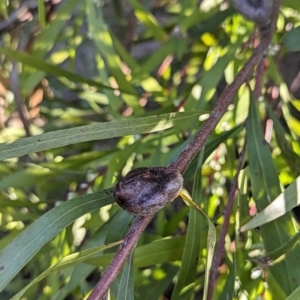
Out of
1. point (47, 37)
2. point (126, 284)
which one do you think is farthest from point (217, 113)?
point (47, 37)

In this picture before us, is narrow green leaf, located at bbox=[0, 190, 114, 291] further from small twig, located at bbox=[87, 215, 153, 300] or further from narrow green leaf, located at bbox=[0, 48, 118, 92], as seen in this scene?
narrow green leaf, located at bbox=[0, 48, 118, 92]

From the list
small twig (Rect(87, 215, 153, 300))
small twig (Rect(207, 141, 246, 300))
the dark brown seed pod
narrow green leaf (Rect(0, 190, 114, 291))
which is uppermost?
the dark brown seed pod

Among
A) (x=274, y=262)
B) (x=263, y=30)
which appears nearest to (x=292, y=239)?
(x=274, y=262)

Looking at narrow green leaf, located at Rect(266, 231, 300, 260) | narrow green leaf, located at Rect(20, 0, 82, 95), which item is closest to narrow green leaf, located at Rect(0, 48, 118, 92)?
narrow green leaf, located at Rect(20, 0, 82, 95)

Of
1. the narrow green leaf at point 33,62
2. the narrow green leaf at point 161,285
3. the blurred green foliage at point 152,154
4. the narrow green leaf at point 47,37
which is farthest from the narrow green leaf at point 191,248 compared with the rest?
the narrow green leaf at point 47,37

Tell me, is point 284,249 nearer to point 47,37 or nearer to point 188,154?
point 188,154

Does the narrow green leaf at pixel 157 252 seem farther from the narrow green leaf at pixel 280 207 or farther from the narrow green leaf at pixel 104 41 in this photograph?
the narrow green leaf at pixel 104 41

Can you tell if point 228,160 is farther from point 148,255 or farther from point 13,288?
point 13,288
